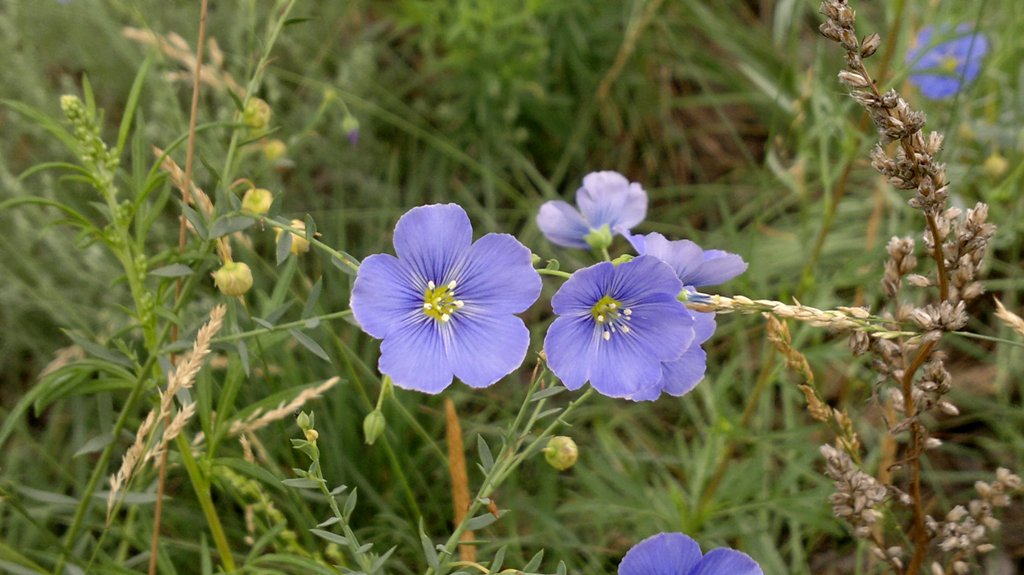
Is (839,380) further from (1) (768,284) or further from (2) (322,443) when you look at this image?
(2) (322,443)

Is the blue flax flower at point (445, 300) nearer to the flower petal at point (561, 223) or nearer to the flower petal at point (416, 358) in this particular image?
the flower petal at point (416, 358)

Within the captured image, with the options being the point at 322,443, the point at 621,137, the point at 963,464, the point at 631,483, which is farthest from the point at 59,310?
the point at 963,464

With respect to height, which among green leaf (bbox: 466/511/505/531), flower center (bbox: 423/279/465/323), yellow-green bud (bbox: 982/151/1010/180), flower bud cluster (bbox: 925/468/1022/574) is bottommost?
green leaf (bbox: 466/511/505/531)

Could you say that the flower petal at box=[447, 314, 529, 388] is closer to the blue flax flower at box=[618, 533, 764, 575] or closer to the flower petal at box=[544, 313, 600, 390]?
the flower petal at box=[544, 313, 600, 390]

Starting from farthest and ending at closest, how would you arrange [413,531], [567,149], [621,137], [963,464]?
[621,137], [567,149], [963,464], [413,531]

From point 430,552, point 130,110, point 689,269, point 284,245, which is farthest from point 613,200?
point 130,110

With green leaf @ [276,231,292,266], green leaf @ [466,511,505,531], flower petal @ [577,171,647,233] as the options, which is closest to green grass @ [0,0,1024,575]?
green leaf @ [276,231,292,266]

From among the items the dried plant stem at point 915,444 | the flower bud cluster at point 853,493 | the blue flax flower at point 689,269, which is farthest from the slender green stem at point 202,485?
the dried plant stem at point 915,444
